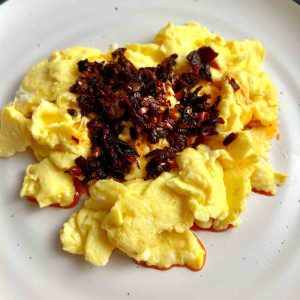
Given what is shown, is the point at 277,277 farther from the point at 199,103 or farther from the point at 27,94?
the point at 27,94

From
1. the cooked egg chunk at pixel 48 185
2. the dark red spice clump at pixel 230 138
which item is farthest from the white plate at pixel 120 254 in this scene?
the dark red spice clump at pixel 230 138

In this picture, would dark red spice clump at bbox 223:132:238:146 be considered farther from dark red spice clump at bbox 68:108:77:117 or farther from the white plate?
dark red spice clump at bbox 68:108:77:117

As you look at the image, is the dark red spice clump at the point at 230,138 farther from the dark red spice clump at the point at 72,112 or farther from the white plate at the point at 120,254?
the dark red spice clump at the point at 72,112

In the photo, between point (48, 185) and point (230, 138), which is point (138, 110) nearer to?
point (230, 138)

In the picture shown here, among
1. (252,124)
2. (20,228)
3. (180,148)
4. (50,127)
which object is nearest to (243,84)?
(252,124)

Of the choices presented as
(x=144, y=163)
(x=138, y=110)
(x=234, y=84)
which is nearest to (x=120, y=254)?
(x=144, y=163)

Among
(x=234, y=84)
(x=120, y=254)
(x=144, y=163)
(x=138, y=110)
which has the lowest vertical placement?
(x=120, y=254)
